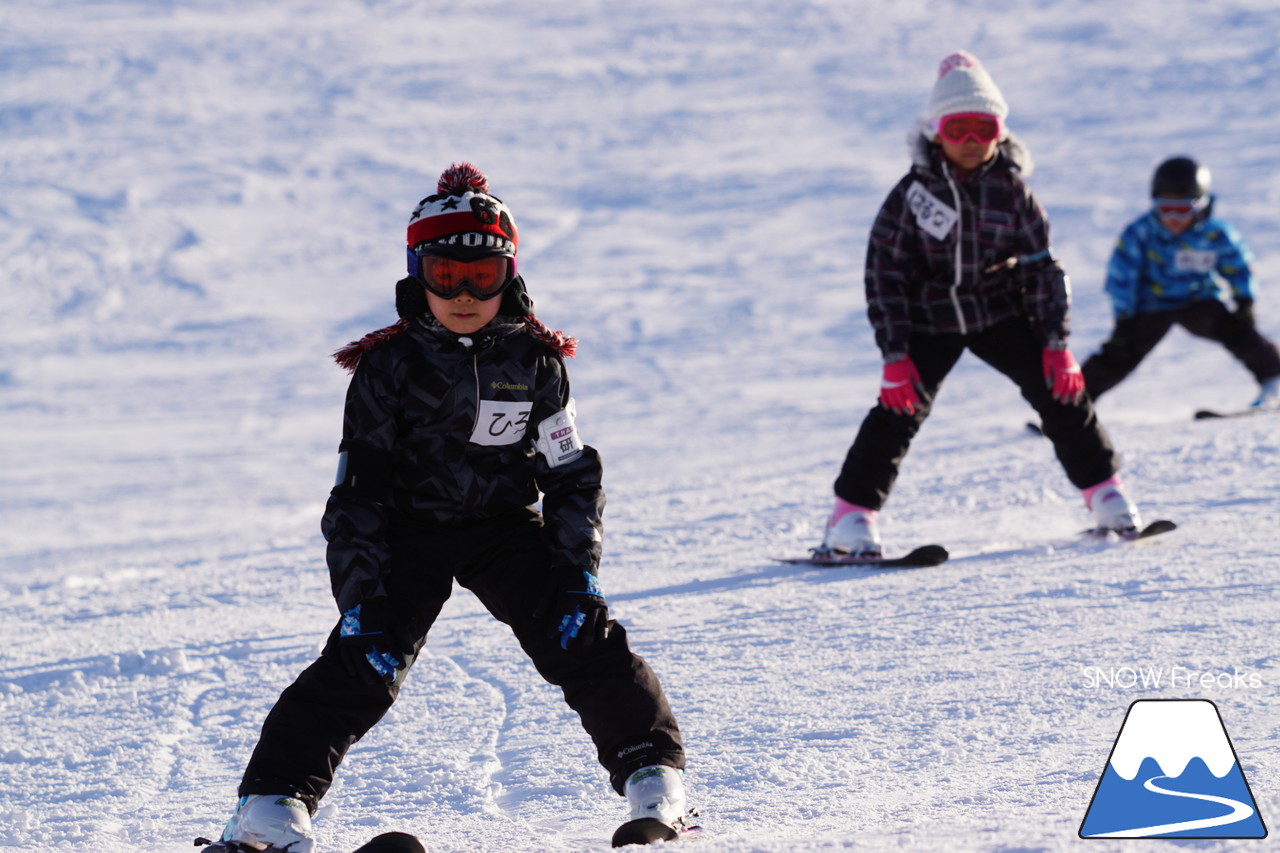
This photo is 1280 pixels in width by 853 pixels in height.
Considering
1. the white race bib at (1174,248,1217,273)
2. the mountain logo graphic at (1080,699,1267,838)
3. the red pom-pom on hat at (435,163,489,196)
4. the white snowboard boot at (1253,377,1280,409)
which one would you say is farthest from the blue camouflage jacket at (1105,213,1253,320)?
the red pom-pom on hat at (435,163,489,196)

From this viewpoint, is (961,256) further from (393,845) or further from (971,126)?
(393,845)

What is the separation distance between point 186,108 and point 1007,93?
40.5 feet

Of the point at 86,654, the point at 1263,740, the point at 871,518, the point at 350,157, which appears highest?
the point at 350,157

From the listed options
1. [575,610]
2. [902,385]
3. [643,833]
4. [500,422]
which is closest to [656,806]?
[643,833]

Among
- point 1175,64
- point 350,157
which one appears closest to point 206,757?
point 350,157

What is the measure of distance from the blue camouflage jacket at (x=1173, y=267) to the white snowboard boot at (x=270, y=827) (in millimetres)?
6180

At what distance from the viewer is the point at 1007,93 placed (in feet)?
69.3

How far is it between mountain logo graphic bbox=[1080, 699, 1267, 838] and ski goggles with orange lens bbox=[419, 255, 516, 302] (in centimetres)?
142

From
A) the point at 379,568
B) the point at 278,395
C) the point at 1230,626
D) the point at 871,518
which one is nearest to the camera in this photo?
the point at 379,568

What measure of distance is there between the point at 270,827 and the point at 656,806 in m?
0.67

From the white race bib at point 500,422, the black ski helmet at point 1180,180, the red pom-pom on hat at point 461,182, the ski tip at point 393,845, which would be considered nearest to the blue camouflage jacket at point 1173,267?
the black ski helmet at point 1180,180

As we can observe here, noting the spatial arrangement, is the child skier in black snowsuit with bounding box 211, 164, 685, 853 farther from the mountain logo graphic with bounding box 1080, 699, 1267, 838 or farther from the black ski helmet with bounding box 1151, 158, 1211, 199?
the black ski helmet with bounding box 1151, 158, 1211, 199

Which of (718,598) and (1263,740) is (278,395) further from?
(1263,740)

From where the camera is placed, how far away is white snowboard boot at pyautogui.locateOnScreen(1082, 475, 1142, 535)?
4680 mm
